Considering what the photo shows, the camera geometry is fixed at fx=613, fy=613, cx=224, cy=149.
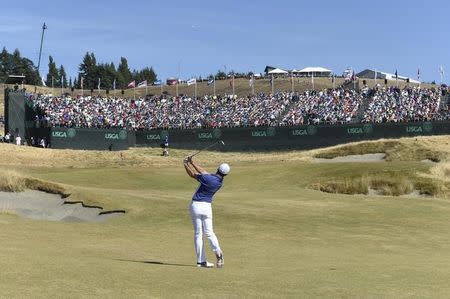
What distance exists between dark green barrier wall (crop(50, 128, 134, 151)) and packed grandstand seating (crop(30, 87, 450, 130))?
226cm

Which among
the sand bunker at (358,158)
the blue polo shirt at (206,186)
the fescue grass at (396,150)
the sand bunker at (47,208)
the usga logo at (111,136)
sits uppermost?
the usga logo at (111,136)

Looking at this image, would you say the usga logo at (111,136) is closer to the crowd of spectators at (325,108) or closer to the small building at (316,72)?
the crowd of spectators at (325,108)

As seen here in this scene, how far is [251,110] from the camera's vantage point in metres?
81.9

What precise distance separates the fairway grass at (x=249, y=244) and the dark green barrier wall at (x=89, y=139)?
2351cm

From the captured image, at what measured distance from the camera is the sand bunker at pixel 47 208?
27.1 meters

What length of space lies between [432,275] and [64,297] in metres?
8.65

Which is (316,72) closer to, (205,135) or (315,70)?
(315,70)

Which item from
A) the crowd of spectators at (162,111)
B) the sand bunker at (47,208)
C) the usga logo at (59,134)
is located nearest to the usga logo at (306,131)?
the crowd of spectators at (162,111)

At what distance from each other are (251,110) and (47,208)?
2137 inches

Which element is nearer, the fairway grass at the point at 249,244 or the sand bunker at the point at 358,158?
the fairway grass at the point at 249,244

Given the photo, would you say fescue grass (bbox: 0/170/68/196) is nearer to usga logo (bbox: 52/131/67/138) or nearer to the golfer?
the golfer

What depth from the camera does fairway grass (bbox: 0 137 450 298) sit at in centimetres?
1128

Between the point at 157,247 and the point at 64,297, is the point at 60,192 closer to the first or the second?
the point at 157,247

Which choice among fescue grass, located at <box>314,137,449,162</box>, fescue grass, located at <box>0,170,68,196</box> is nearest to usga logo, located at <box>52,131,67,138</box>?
fescue grass, located at <box>314,137,449,162</box>
